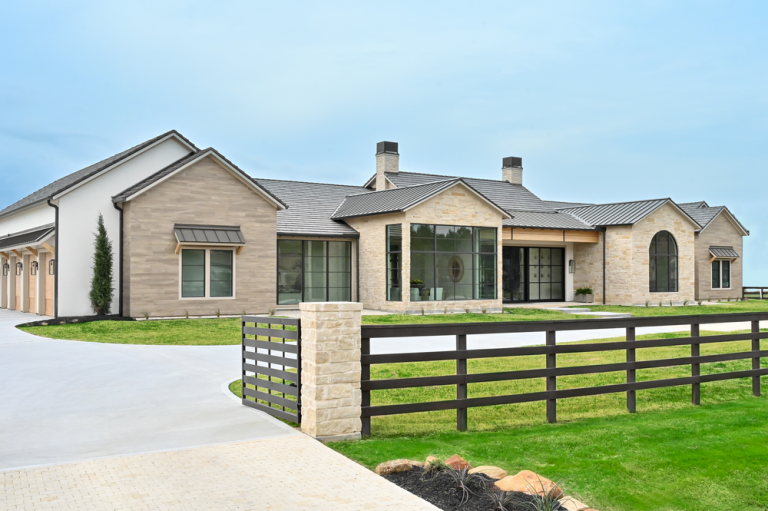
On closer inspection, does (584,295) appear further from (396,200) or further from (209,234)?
(209,234)

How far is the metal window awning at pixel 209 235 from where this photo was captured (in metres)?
23.2

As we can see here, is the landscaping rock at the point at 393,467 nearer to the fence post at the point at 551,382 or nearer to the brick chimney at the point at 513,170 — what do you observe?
the fence post at the point at 551,382

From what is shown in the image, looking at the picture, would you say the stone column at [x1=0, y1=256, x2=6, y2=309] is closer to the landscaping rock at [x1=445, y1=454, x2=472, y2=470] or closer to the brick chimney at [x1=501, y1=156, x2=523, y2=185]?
the brick chimney at [x1=501, y1=156, x2=523, y2=185]

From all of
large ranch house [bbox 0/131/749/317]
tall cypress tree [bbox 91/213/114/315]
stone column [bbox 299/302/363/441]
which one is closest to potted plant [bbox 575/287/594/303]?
large ranch house [bbox 0/131/749/317]

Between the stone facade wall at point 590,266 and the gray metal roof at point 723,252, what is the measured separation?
9.28 m

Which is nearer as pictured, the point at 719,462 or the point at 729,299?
the point at 719,462

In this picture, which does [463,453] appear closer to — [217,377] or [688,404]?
[688,404]

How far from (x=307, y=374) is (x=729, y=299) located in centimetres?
3868

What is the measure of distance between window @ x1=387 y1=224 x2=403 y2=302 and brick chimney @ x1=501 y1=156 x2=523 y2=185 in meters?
15.3

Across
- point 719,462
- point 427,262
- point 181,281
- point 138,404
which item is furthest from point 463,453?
point 427,262

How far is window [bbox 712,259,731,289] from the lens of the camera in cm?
3940

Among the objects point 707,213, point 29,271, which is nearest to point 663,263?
point 707,213

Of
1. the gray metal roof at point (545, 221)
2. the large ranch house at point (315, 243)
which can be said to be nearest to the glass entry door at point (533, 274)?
the large ranch house at point (315, 243)

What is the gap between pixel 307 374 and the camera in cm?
718
